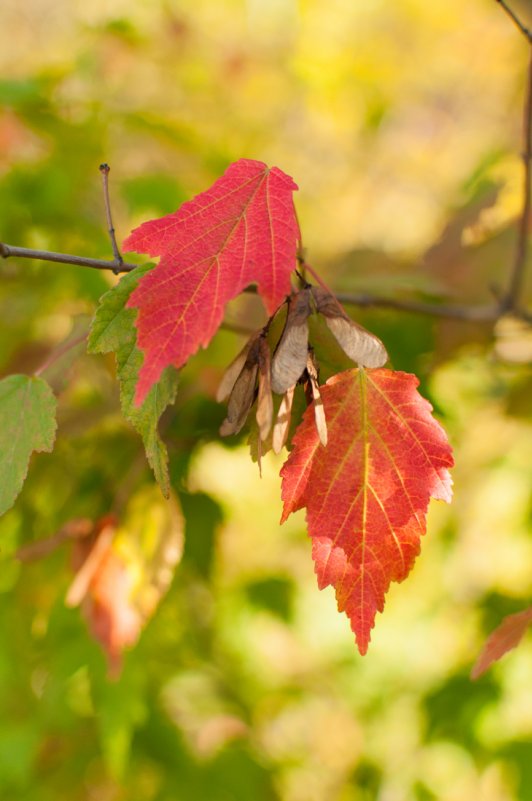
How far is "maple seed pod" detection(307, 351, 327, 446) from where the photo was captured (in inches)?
22.0

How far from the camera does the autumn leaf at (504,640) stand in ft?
2.31

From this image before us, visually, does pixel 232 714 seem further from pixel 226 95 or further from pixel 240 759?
pixel 226 95

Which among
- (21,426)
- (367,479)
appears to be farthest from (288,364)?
(21,426)

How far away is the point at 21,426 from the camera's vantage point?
2.27ft

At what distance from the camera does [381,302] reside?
3.29 ft

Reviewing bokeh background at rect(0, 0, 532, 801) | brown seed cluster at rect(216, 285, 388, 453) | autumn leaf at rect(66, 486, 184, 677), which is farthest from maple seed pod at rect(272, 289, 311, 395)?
autumn leaf at rect(66, 486, 184, 677)

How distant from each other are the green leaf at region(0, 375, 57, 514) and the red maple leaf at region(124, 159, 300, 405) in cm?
18

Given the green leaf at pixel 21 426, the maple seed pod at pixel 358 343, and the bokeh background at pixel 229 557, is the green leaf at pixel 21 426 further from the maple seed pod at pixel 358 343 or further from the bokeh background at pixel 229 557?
the maple seed pod at pixel 358 343

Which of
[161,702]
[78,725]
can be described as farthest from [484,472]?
[78,725]

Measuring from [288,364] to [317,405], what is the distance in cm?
4

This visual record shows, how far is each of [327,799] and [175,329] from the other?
2.05 m

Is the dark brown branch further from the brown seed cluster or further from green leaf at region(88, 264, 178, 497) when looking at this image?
the brown seed cluster

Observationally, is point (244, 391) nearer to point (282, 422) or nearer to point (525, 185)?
point (282, 422)

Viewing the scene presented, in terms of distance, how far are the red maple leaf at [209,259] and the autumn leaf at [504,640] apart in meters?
0.41
